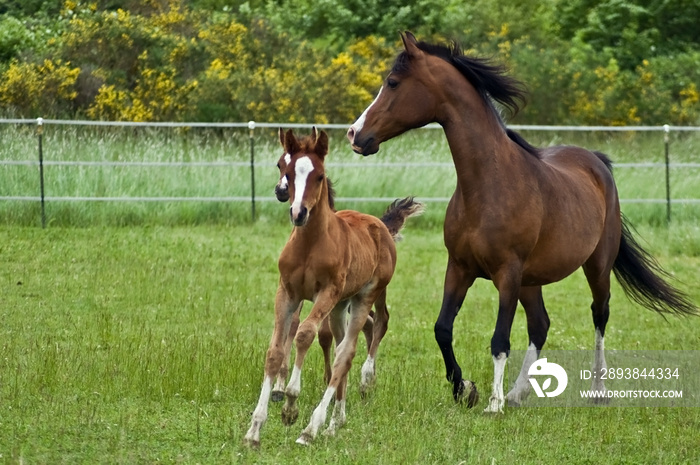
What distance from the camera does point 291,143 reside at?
21.1 ft

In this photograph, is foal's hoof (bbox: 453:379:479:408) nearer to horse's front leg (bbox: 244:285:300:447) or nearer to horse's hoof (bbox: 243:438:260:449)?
horse's front leg (bbox: 244:285:300:447)

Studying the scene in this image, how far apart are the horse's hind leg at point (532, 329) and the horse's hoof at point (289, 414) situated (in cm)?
212

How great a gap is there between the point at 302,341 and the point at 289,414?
17.3 inches

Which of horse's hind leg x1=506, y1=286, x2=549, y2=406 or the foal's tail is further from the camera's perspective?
the foal's tail

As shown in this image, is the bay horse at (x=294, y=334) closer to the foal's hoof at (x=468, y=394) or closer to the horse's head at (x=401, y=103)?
the horse's head at (x=401, y=103)

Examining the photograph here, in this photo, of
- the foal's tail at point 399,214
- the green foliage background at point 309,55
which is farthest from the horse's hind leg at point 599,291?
the green foliage background at point 309,55

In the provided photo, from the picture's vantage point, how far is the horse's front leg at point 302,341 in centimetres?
644

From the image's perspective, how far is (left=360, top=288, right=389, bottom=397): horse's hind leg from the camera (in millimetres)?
7789

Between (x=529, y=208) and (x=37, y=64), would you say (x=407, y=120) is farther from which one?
(x=37, y=64)

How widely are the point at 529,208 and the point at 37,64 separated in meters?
16.0

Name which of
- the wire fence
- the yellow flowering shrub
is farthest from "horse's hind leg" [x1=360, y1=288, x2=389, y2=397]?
the yellow flowering shrub

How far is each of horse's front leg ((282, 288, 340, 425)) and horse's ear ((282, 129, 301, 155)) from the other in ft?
2.72

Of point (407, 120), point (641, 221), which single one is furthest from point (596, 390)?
point (641, 221)

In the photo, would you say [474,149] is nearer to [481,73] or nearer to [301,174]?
[481,73]
